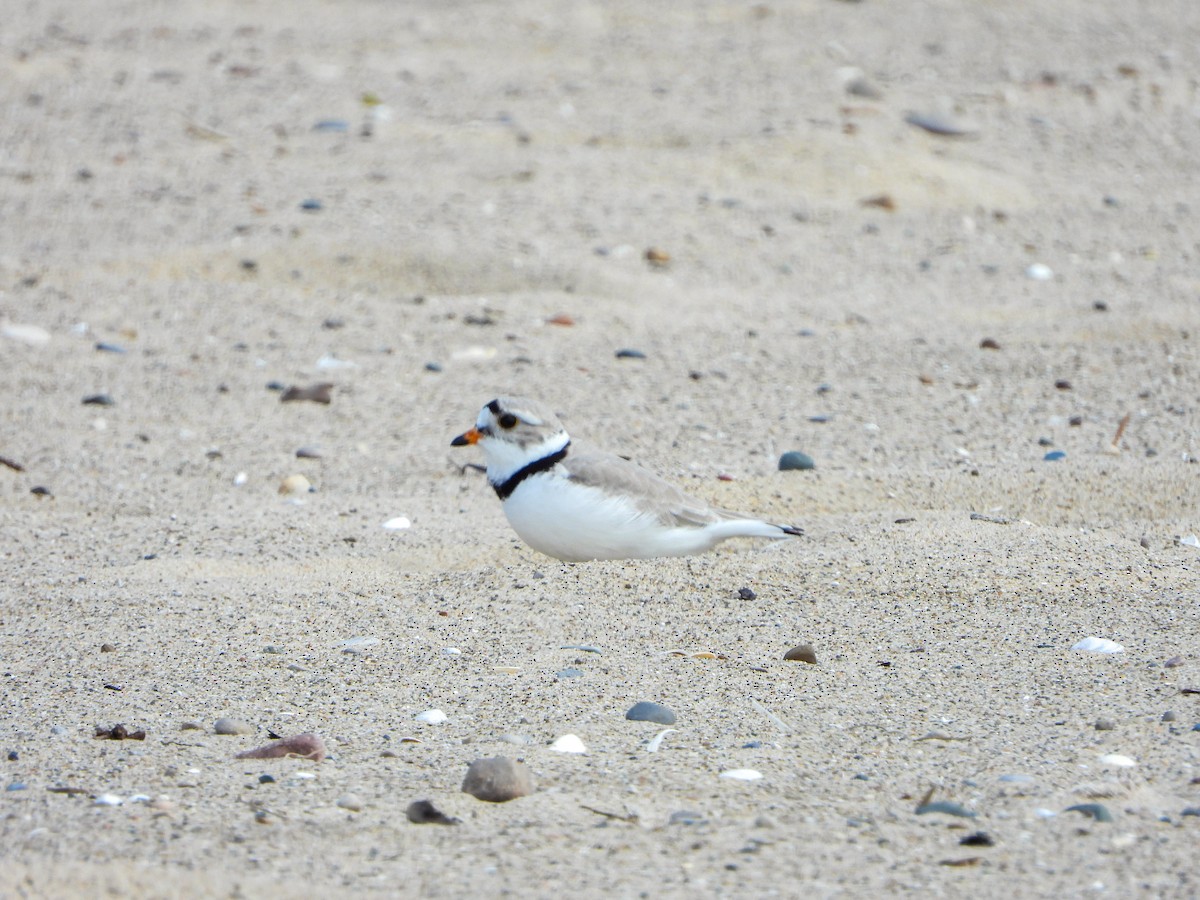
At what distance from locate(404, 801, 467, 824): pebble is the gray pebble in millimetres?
553

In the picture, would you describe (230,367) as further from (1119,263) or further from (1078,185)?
(1078,185)

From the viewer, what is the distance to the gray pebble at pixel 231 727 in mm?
2934

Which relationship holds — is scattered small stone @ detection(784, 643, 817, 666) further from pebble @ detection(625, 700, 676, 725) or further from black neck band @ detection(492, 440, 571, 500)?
black neck band @ detection(492, 440, 571, 500)

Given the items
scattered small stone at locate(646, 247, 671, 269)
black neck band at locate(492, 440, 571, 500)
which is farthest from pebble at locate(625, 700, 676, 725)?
scattered small stone at locate(646, 247, 671, 269)

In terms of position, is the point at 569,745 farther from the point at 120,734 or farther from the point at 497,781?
the point at 120,734

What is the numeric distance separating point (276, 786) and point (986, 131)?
23.2ft

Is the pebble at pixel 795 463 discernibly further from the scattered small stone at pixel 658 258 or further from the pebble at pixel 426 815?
the pebble at pixel 426 815

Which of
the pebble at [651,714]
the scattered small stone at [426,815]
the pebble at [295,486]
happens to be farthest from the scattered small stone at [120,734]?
the pebble at [295,486]

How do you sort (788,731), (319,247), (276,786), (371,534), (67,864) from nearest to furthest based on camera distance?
(67,864)
(276,786)
(788,731)
(371,534)
(319,247)

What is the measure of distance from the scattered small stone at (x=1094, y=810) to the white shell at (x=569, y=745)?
0.88 metres

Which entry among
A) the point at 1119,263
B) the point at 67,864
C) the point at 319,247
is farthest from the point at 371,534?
the point at 1119,263

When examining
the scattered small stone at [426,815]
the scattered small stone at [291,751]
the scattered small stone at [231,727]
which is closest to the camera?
the scattered small stone at [426,815]

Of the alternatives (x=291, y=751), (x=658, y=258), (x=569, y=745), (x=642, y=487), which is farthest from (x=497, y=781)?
(x=658, y=258)

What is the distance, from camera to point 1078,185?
8148 millimetres
